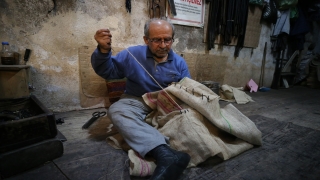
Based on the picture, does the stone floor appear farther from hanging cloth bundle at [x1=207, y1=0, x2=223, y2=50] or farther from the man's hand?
hanging cloth bundle at [x1=207, y1=0, x2=223, y2=50]

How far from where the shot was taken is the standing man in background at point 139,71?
1315 mm

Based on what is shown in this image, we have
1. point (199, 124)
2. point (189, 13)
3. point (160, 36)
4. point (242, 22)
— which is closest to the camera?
point (199, 124)

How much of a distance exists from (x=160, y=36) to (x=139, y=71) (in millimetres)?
413

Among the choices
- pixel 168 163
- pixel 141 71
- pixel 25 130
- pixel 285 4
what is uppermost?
pixel 285 4

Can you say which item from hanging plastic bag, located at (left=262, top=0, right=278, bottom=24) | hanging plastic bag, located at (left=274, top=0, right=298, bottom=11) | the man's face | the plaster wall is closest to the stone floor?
the plaster wall

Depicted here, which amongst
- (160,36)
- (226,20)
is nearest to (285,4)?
(226,20)

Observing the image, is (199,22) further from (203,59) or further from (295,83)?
(295,83)

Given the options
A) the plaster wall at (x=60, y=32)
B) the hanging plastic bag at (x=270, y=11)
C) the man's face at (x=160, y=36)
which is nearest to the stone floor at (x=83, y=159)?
the plaster wall at (x=60, y=32)

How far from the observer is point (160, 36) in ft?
Result: 5.53

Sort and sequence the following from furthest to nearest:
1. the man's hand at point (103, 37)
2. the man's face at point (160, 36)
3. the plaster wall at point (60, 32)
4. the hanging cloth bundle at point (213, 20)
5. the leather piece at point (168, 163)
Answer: the hanging cloth bundle at point (213, 20)
the plaster wall at point (60, 32)
the man's face at point (160, 36)
the man's hand at point (103, 37)
the leather piece at point (168, 163)

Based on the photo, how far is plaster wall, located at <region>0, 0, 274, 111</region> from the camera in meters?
2.01

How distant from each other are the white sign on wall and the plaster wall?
1.95ft

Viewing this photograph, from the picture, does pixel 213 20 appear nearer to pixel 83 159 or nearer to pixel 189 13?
pixel 189 13

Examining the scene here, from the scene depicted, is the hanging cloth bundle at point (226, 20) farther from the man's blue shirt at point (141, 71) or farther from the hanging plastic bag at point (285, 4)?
the man's blue shirt at point (141, 71)
